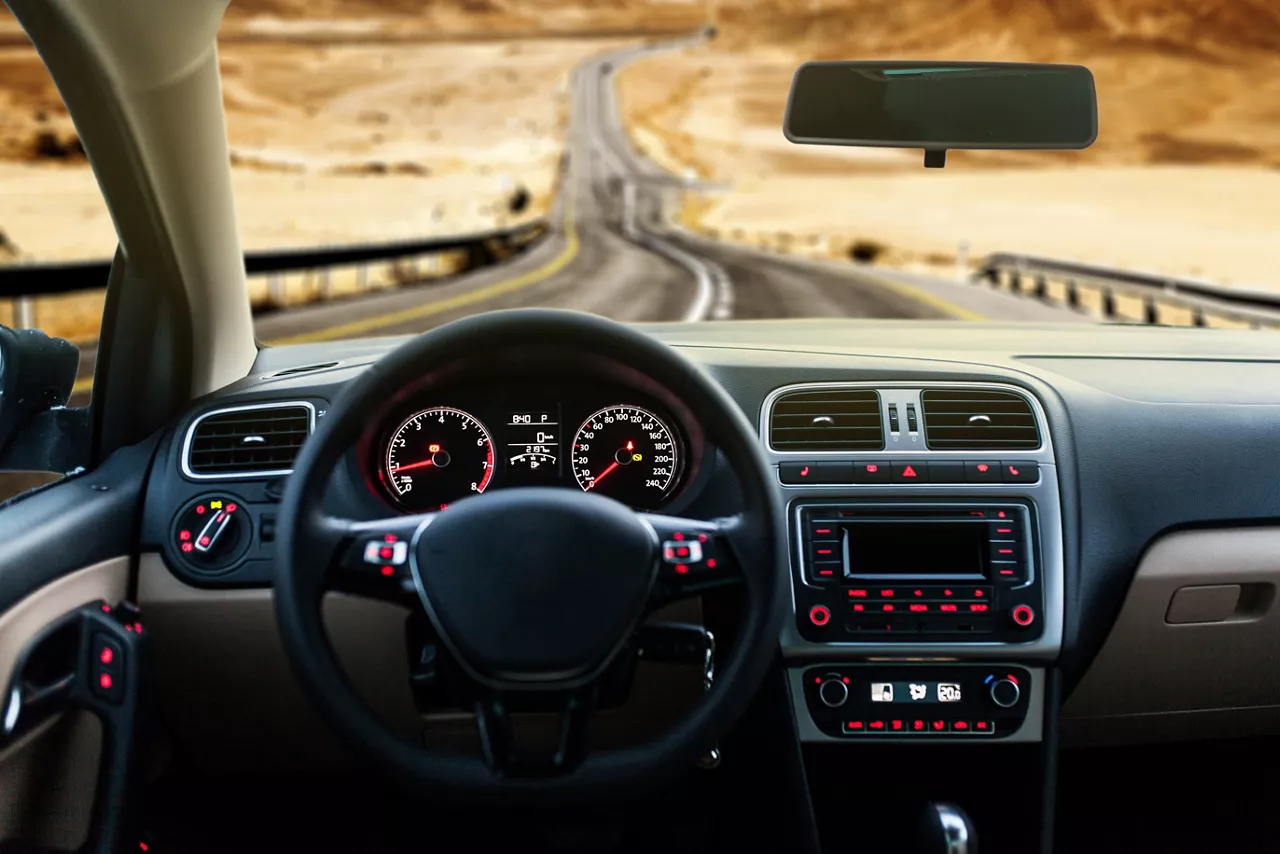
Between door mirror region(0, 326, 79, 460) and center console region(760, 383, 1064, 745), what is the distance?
1829 millimetres

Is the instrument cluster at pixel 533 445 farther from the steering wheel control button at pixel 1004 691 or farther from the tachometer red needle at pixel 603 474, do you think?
the steering wheel control button at pixel 1004 691

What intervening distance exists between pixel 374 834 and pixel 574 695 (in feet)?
5.30

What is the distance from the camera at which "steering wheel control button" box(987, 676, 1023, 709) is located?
3148 mm

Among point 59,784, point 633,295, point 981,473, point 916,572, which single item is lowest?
point 633,295

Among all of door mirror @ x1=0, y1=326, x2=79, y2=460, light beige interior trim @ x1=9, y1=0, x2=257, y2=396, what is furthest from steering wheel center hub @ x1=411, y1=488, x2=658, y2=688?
door mirror @ x1=0, y1=326, x2=79, y2=460

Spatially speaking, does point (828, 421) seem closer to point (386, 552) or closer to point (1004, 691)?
point (1004, 691)

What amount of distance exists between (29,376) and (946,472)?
2.31 metres

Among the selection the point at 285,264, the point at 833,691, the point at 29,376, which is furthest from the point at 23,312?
the point at 833,691

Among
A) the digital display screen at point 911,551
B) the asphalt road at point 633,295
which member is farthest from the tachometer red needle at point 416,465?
the asphalt road at point 633,295

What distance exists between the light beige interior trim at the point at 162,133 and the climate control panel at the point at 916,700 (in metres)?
1.80

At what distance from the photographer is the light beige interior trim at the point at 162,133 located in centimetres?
272

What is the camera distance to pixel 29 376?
10.2 ft

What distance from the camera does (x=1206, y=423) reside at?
3346 millimetres

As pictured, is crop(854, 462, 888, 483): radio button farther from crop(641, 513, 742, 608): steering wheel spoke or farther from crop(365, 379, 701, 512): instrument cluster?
crop(641, 513, 742, 608): steering wheel spoke
